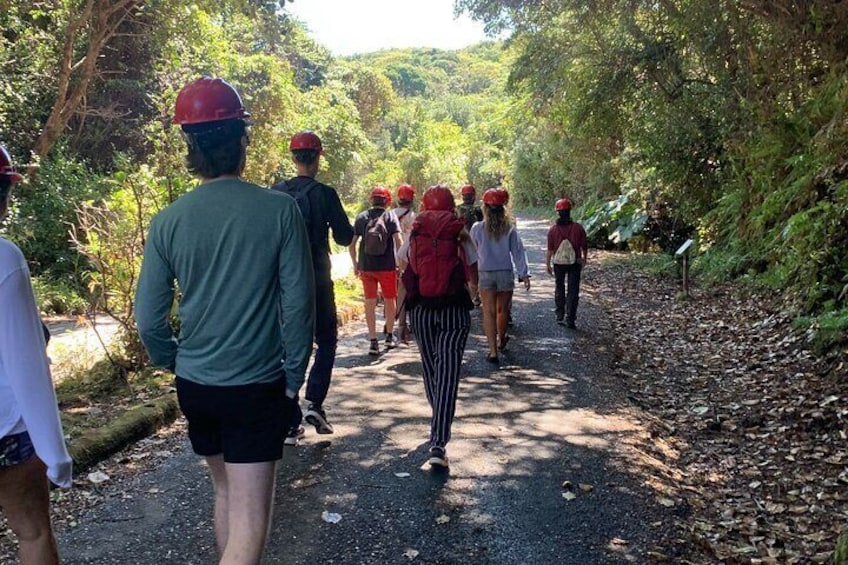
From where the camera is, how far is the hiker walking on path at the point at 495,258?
8031 millimetres

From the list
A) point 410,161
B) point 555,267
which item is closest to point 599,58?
point 555,267

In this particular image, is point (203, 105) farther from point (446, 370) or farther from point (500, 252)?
point (500, 252)

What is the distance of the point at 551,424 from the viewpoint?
19.7 ft

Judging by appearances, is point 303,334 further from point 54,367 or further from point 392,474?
point 54,367

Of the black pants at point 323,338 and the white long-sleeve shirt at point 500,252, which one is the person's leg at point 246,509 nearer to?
the black pants at point 323,338

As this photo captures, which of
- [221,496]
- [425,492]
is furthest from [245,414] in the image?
[425,492]

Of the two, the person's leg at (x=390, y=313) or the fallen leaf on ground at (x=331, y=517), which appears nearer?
the fallen leaf on ground at (x=331, y=517)

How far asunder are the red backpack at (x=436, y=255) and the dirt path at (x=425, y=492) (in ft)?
4.02

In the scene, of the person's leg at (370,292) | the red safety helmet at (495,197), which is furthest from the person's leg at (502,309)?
the person's leg at (370,292)

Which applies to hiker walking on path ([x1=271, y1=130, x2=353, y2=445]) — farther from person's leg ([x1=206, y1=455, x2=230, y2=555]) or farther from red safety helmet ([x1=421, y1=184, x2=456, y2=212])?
person's leg ([x1=206, y1=455, x2=230, y2=555])

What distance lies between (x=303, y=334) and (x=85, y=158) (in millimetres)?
15696

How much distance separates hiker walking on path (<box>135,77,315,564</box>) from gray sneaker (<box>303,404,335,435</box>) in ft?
8.37

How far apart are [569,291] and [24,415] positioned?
8.52m

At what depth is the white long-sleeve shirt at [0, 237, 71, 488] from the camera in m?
2.26
